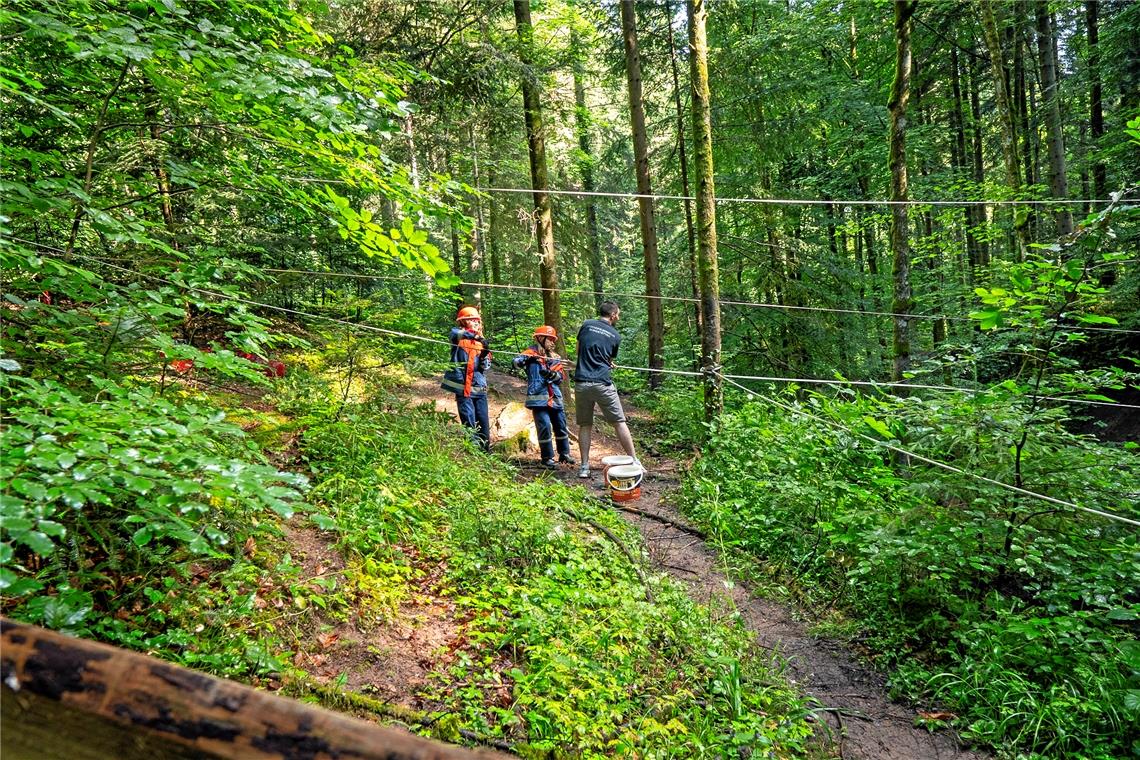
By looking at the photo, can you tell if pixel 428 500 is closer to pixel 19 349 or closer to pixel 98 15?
pixel 19 349

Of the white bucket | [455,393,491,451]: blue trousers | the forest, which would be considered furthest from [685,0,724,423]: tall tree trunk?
[455,393,491,451]: blue trousers

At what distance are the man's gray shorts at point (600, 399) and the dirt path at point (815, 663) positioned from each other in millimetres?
963

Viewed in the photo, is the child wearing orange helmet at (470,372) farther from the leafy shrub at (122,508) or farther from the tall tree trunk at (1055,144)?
the tall tree trunk at (1055,144)

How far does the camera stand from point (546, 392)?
7.54m

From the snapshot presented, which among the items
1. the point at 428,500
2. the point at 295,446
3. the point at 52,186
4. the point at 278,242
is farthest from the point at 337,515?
the point at 278,242

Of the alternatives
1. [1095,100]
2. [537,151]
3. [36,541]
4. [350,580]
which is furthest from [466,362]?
[1095,100]

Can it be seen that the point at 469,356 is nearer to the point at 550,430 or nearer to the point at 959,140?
the point at 550,430

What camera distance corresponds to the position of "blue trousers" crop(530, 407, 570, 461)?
7.72 m

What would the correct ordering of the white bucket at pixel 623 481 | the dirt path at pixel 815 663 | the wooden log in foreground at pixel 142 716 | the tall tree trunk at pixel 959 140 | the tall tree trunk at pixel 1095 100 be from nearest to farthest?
the wooden log in foreground at pixel 142 716
the dirt path at pixel 815 663
the white bucket at pixel 623 481
the tall tree trunk at pixel 1095 100
the tall tree trunk at pixel 959 140

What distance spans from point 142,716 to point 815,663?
4.55m

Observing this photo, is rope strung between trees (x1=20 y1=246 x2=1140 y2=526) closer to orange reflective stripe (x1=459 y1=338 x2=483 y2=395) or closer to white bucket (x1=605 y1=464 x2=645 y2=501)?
orange reflective stripe (x1=459 y1=338 x2=483 y2=395)

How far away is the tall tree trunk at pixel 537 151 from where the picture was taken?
8891 mm

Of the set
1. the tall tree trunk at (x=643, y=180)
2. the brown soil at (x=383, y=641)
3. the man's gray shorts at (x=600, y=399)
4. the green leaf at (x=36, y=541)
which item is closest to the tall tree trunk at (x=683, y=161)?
the tall tree trunk at (x=643, y=180)

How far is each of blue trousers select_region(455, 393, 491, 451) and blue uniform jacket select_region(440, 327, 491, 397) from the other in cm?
10
